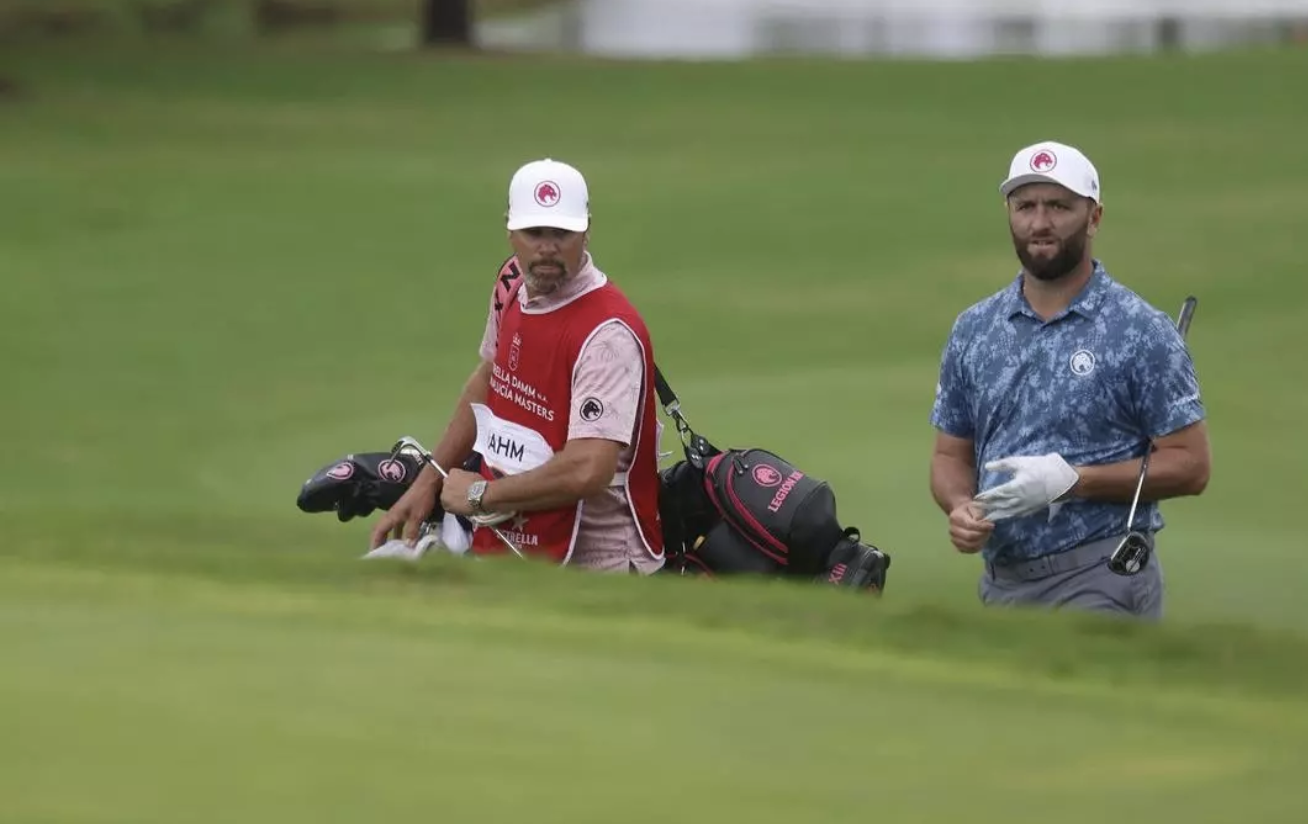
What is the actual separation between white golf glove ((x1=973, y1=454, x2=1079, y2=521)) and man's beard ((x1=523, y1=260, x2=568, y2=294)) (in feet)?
4.15

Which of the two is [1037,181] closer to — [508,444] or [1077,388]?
[1077,388]

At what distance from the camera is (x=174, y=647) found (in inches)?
185

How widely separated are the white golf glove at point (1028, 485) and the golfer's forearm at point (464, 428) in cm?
170

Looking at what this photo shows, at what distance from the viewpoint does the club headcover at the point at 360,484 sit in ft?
24.5

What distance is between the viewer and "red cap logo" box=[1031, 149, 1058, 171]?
664 centimetres

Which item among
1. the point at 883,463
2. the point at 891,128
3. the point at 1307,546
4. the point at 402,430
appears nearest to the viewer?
the point at 1307,546

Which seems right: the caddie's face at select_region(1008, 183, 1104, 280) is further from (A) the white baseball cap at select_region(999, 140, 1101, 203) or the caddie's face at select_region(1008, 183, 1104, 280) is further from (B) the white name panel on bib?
(B) the white name panel on bib

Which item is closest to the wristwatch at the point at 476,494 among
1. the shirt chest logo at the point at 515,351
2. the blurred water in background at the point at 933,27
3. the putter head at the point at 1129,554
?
the shirt chest logo at the point at 515,351

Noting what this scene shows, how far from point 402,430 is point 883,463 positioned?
120 inches

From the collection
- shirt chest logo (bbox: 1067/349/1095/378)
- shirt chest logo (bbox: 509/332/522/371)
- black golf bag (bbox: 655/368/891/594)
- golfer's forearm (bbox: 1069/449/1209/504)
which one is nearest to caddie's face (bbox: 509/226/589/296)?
shirt chest logo (bbox: 509/332/522/371)

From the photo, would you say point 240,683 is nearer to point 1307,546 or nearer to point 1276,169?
point 1307,546

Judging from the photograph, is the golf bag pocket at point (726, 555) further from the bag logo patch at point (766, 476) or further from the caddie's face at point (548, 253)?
the caddie's face at point (548, 253)

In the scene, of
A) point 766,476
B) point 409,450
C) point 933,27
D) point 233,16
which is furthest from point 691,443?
point 933,27

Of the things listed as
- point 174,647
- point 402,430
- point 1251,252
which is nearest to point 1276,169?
point 1251,252
